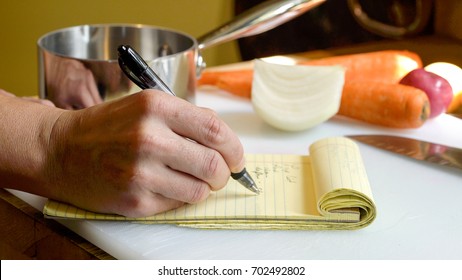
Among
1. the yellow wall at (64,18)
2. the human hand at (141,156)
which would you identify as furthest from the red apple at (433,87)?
the yellow wall at (64,18)

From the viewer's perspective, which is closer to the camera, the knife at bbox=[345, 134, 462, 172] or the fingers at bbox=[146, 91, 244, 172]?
the fingers at bbox=[146, 91, 244, 172]

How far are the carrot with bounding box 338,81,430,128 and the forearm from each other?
51cm

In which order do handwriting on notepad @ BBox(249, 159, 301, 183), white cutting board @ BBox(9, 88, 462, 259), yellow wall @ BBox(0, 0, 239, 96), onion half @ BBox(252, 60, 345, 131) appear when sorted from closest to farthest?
white cutting board @ BBox(9, 88, 462, 259) → handwriting on notepad @ BBox(249, 159, 301, 183) → onion half @ BBox(252, 60, 345, 131) → yellow wall @ BBox(0, 0, 239, 96)

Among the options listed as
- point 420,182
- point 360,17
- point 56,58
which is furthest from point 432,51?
point 56,58

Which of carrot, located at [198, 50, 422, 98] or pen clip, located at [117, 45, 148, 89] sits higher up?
carrot, located at [198, 50, 422, 98]

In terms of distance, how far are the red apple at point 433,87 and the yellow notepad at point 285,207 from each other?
1.22 ft

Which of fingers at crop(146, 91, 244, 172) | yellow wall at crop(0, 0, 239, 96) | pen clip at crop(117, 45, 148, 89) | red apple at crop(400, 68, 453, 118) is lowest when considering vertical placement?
fingers at crop(146, 91, 244, 172)

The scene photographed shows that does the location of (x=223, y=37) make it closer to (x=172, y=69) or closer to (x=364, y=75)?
(x=172, y=69)

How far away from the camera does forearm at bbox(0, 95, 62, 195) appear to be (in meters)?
0.76

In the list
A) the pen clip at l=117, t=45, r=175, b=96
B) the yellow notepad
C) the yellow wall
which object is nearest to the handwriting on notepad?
the yellow notepad

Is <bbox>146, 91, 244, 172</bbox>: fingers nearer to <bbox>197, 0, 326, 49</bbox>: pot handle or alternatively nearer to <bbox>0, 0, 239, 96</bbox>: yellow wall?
<bbox>197, 0, 326, 49</bbox>: pot handle

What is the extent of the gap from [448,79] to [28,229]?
0.78m

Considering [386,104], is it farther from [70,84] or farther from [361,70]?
[70,84]

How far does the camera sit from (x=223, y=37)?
3.85 ft
